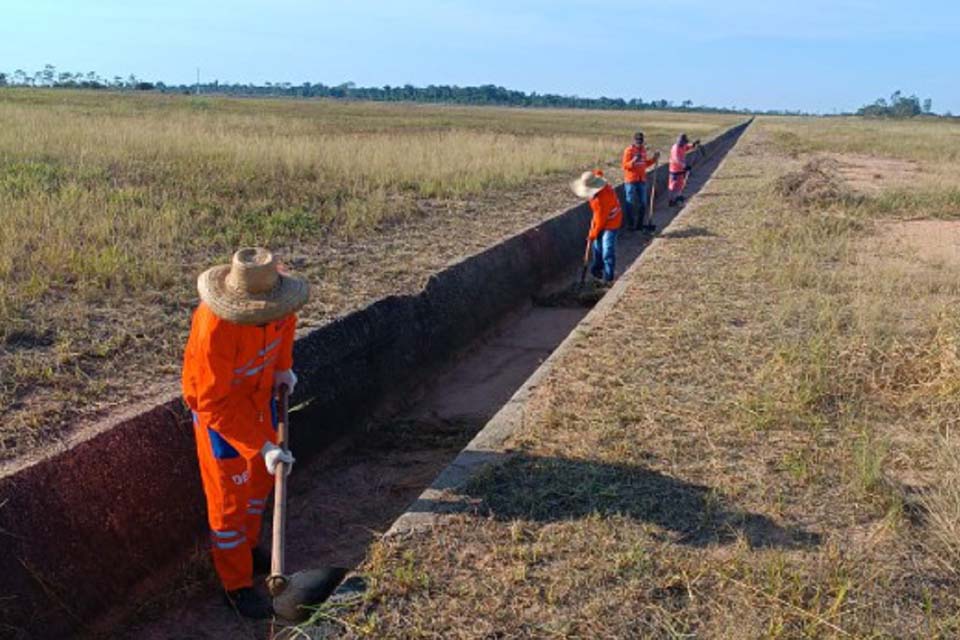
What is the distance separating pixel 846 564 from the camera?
11.0ft

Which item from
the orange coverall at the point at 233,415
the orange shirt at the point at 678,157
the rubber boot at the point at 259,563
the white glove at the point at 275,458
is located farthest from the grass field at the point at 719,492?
the orange shirt at the point at 678,157

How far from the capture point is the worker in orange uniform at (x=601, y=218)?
9.24m

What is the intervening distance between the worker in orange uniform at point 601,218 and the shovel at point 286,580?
6197 mm

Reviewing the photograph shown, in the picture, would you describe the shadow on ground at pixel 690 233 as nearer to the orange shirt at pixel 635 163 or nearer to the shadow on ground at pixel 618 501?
the orange shirt at pixel 635 163

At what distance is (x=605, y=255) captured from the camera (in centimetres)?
983

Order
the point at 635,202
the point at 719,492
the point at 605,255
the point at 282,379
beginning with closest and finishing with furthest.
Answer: the point at 282,379 → the point at 719,492 → the point at 605,255 → the point at 635,202

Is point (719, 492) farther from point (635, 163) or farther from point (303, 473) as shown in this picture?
point (635, 163)

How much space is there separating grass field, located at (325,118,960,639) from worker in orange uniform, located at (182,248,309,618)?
69cm

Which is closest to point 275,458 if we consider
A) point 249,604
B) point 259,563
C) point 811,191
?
point 249,604

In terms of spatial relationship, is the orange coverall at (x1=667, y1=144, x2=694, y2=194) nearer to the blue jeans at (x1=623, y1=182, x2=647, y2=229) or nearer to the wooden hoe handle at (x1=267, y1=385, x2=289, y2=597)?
the blue jeans at (x1=623, y1=182, x2=647, y2=229)

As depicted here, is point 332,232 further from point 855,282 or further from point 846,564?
point 846,564

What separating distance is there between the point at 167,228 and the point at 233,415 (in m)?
5.50

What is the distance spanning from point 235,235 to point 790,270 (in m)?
5.59

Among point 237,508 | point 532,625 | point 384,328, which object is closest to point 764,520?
point 532,625
